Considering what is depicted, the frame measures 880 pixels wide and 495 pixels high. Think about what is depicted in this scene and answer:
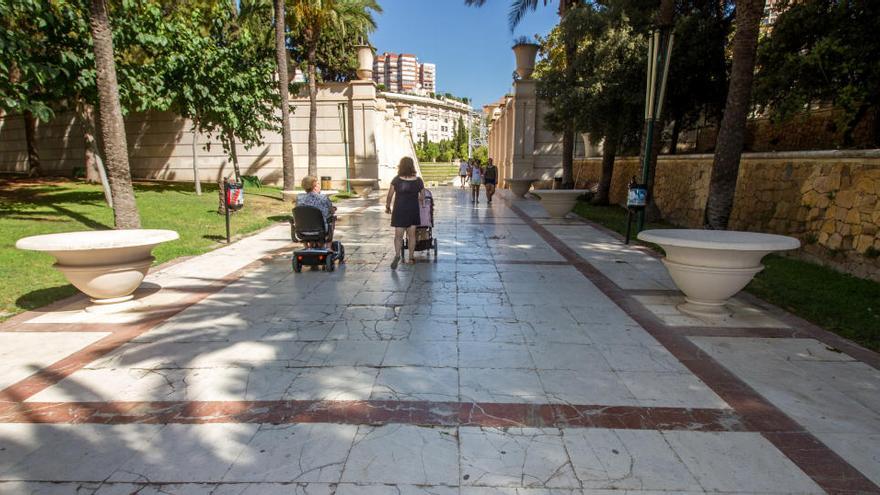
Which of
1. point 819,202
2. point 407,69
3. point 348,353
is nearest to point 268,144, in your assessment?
point 348,353

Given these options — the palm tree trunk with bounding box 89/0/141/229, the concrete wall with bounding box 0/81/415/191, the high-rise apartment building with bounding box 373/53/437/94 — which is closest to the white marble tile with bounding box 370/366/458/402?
the palm tree trunk with bounding box 89/0/141/229

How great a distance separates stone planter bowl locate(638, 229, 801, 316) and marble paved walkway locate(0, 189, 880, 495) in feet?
0.84

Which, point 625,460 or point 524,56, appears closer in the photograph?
point 625,460

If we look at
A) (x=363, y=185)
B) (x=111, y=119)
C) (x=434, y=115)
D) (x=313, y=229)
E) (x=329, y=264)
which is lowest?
(x=329, y=264)

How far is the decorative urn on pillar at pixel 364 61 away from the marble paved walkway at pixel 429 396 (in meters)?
18.8

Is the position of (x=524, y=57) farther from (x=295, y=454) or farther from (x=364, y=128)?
(x=295, y=454)

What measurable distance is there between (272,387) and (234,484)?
3.44 feet

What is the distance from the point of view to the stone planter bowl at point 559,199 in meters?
12.5

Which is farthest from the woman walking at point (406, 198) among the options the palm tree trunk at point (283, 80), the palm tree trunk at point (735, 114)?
the palm tree trunk at point (283, 80)

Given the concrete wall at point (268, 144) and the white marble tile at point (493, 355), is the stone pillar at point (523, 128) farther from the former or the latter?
the white marble tile at point (493, 355)

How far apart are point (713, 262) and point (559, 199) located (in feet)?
26.2

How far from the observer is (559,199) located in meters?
12.6

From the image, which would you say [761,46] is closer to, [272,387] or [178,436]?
[272,387]

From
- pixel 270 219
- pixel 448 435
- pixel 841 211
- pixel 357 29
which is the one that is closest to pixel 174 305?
pixel 448 435
